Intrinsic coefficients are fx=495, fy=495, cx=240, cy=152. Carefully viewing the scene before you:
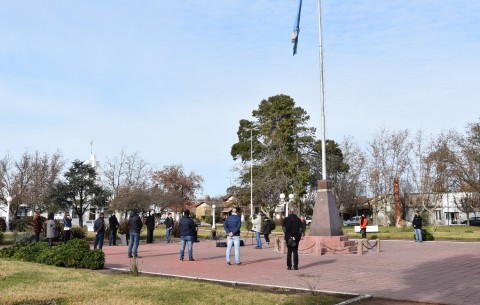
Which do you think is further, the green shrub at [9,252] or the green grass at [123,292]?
the green shrub at [9,252]

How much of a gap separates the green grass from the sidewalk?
1.32 m

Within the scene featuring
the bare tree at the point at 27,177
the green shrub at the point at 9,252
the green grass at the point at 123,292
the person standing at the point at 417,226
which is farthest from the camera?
the bare tree at the point at 27,177

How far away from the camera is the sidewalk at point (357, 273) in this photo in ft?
31.9

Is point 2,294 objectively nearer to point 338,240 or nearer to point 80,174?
point 338,240

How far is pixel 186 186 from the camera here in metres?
78.4

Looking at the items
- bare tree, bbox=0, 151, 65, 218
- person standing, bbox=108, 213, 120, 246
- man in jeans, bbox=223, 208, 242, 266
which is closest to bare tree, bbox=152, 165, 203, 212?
bare tree, bbox=0, 151, 65, 218

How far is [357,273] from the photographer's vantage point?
12734mm

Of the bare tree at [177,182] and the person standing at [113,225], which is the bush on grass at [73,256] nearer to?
the person standing at [113,225]

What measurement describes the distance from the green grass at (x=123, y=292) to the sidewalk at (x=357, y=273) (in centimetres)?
132

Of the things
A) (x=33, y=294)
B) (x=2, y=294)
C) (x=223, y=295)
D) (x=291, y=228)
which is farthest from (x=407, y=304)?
(x=2, y=294)

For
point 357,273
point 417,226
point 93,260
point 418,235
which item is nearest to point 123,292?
point 93,260

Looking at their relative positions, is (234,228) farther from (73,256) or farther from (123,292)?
(123,292)

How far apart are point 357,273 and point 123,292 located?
21.2 feet

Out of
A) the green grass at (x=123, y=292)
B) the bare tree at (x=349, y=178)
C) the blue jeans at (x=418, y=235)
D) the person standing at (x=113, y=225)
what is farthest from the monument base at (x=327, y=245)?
the bare tree at (x=349, y=178)
